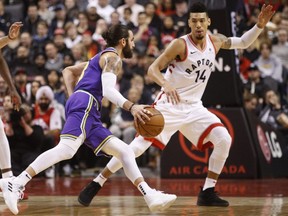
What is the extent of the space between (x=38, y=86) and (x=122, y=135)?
1.78 meters

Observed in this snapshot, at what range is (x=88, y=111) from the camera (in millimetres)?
7137

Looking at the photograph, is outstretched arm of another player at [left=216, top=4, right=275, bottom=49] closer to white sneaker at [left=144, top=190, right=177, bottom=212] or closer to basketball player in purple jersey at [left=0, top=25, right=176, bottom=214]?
basketball player in purple jersey at [left=0, top=25, right=176, bottom=214]

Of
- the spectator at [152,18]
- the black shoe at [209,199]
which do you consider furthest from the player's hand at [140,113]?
the spectator at [152,18]

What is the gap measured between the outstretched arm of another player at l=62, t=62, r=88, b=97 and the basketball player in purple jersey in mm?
10

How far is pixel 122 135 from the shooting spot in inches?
547

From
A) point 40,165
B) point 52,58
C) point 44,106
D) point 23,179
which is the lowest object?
point 44,106

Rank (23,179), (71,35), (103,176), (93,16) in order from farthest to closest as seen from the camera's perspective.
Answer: (93,16), (71,35), (103,176), (23,179)

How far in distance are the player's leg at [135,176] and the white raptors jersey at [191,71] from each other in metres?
1.21

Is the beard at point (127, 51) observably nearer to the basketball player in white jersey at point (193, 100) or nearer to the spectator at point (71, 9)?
the basketball player in white jersey at point (193, 100)

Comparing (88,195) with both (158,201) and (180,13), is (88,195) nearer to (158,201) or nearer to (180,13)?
(158,201)

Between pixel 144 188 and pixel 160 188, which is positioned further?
→ pixel 160 188

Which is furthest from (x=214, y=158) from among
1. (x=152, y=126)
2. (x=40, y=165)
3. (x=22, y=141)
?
(x=22, y=141)

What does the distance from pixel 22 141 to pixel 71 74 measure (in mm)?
4921

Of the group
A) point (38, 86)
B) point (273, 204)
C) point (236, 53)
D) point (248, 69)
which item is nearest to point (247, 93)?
point (248, 69)
